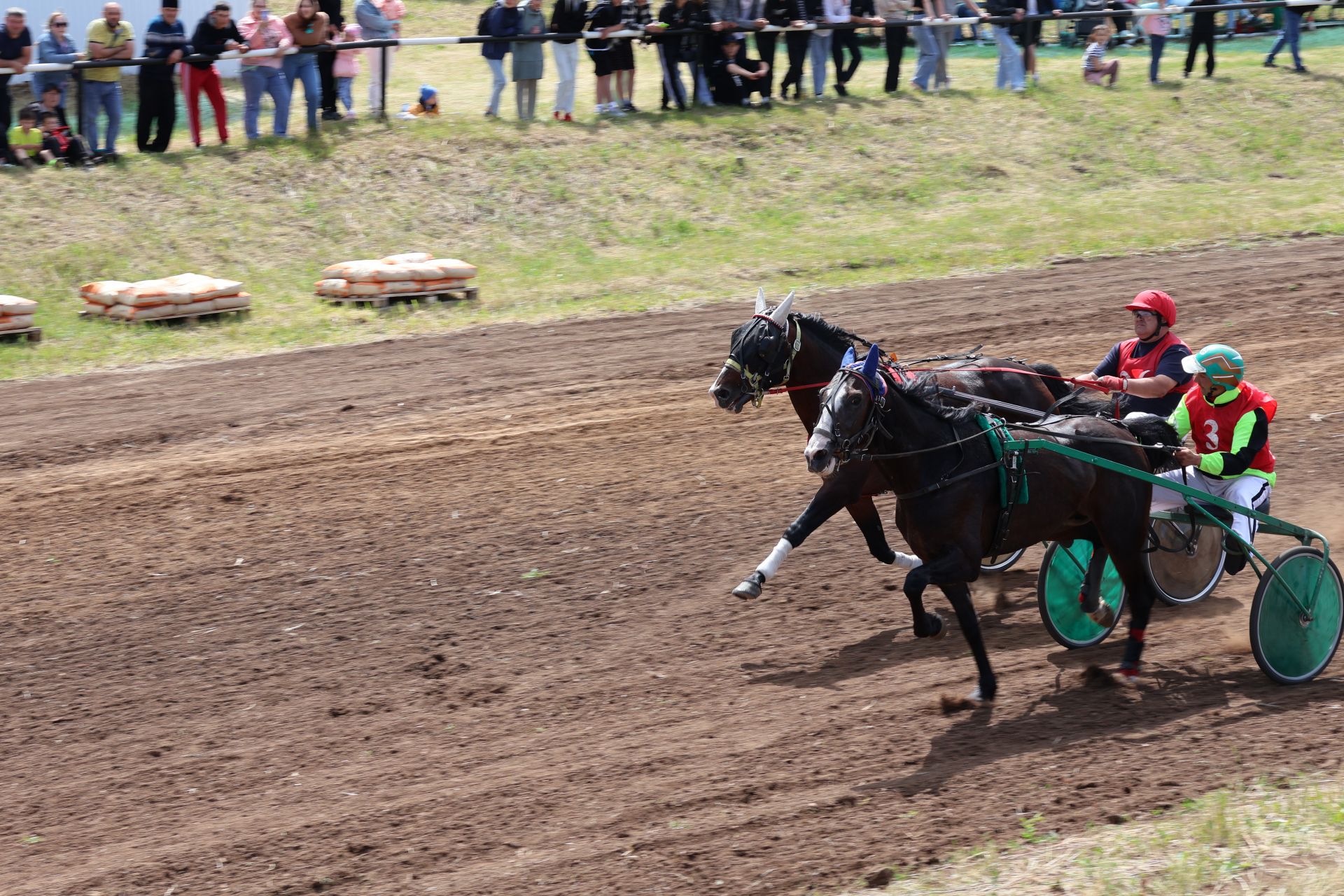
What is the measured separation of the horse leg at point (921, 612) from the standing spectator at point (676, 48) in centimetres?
1430

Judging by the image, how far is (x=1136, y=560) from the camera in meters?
7.32

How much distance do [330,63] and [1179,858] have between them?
16.3 meters

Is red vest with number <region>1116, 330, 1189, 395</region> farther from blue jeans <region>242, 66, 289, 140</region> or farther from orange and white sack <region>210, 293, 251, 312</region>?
blue jeans <region>242, 66, 289, 140</region>

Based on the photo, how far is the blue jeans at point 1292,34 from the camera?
85.4 ft

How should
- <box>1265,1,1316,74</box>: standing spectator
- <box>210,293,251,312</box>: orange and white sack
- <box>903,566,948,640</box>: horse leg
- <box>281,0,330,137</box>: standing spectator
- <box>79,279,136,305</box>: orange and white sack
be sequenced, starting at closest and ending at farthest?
1. <box>903,566,948,640</box>: horse leg
2. <box>79,279,136,305</box>: orange and white sack
3. <box>210,293,251,312</box>: orange and white sack
4. <box>281,0,330,137</box>: standing spectator
5. <box>1265,1,1316,74</box>: standing spectator

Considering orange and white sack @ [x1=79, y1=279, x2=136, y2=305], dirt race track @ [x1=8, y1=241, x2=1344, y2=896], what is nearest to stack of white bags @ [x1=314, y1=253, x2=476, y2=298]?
orange and white sack @ [x1=79, y1=279, x2=136, y2=305]

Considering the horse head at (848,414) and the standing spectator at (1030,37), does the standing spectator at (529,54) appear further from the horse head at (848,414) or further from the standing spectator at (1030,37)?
the horse head at (848,414)

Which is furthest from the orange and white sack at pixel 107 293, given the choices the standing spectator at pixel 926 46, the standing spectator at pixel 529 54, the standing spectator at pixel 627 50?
the standing spectator at pixel 926 46

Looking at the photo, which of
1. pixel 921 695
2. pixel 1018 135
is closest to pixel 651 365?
pixel 921 695

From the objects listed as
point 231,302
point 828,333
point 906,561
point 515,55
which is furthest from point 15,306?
point 906,561

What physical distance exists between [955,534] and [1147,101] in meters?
19.5

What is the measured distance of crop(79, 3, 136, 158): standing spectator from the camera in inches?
669

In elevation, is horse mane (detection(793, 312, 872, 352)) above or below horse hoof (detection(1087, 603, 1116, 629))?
above

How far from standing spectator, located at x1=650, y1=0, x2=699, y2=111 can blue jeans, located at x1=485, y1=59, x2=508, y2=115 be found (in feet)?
7.26
